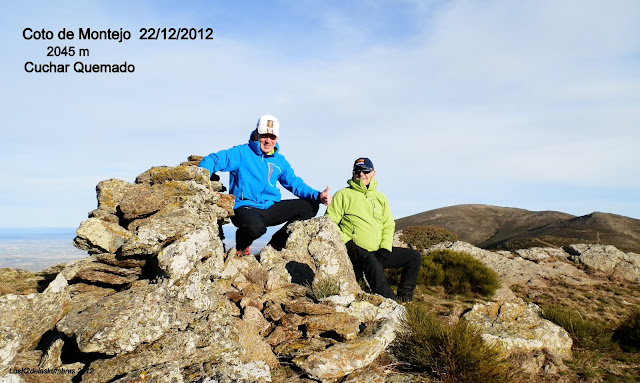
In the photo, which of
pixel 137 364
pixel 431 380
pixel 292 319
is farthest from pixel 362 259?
pixel 137 364

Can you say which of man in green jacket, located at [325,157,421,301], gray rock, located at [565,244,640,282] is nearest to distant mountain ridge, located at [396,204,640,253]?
gray rock, located at [565,244,640,282]

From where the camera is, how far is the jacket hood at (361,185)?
31.7 ft

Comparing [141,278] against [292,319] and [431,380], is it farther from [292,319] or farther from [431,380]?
[431,380]

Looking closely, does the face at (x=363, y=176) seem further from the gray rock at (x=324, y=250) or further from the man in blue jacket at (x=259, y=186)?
the gray rock at (x=324, y=250)

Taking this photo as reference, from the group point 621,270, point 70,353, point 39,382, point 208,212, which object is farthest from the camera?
point 621,270

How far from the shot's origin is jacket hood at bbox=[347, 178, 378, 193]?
31.7ft

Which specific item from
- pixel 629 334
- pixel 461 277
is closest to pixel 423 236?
pixel 461 277

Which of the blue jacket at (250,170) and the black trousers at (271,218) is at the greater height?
the blue jacket at (250,170)

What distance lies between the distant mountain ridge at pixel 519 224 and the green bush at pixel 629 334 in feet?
121

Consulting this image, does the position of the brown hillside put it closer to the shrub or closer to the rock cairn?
the shrub

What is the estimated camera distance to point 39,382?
4.77 m

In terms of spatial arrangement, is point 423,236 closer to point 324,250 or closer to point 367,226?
point 367,226

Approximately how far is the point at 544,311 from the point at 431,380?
5534 mm

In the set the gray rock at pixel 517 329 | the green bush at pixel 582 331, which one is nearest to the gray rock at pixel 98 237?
the gray rock at pixel 517 329
